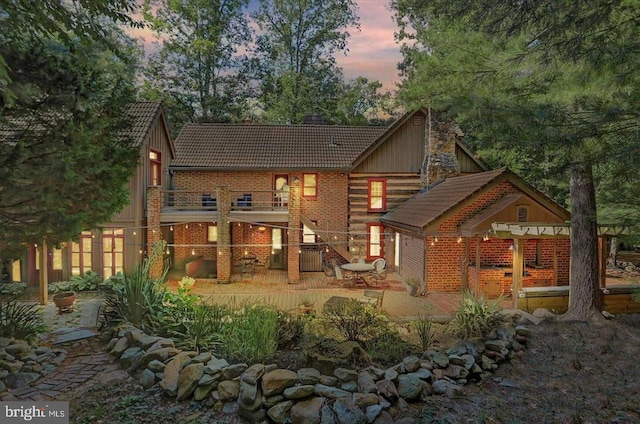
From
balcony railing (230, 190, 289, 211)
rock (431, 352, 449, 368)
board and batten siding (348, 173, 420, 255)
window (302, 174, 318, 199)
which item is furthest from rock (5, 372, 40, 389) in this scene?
board and batten siding (348, 173, 420, 255)

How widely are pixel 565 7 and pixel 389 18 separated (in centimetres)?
2291

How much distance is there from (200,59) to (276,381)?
26.0 m

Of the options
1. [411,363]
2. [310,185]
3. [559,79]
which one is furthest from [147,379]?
[310,185]

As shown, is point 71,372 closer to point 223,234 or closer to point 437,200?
point 223,234

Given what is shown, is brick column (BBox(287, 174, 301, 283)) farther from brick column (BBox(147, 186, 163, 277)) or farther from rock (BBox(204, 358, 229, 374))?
rock (BBox(204, 358, 229, 374))

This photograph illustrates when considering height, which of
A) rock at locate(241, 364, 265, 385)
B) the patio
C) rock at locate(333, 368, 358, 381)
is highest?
rock at locate(241, 364, 265, 385)

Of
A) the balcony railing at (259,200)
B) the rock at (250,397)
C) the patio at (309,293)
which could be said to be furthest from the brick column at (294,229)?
the rock at (250,397)

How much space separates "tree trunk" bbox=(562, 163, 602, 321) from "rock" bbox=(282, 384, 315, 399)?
26.5 ft

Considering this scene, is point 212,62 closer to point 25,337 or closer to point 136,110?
point 136,110

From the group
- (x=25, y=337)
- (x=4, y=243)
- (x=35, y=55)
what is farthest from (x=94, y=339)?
(x=35, y=55)

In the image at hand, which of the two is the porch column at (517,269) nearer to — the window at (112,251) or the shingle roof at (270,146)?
the shingle roof at (270,146)

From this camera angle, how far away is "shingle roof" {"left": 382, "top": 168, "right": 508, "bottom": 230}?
12273 millimetres

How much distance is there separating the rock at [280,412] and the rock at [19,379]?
362 centimetres

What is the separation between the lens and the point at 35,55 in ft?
17.7
